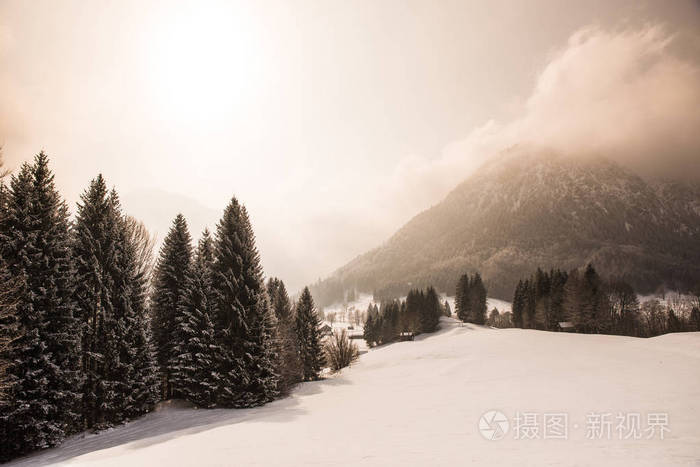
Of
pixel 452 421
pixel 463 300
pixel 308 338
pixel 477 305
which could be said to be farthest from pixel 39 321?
pixel 477 305

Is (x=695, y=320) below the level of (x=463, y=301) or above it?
below

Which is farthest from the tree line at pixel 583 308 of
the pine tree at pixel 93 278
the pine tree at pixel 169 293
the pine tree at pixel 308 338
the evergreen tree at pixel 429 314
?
the pine tree at pixel 93 278

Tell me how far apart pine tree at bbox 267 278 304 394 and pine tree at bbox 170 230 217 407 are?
4933 millimetres

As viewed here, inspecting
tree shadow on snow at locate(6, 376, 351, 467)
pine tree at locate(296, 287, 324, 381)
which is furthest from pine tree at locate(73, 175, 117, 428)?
pine tree at locate(296, 287, 324, 381)

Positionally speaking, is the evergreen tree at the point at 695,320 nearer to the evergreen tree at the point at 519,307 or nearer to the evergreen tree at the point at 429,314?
the evergreen tree at the point at 519,307

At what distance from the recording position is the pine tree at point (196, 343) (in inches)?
850

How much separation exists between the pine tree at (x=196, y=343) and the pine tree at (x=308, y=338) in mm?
14045

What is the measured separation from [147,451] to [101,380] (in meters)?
9.15

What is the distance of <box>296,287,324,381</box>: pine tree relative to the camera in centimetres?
3544

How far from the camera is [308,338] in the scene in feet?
122

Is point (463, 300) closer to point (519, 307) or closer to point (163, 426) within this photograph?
point (519, 307)

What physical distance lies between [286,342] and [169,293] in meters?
11.4

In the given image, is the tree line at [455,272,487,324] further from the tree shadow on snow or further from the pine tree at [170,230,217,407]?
the pine tree at [170,230,217,407]

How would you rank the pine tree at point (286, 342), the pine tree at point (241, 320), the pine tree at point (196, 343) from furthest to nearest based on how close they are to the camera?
the pine tree at point (286, 342) → the pine tree at point (196, 343) → the pine tree at point (241, 320)
